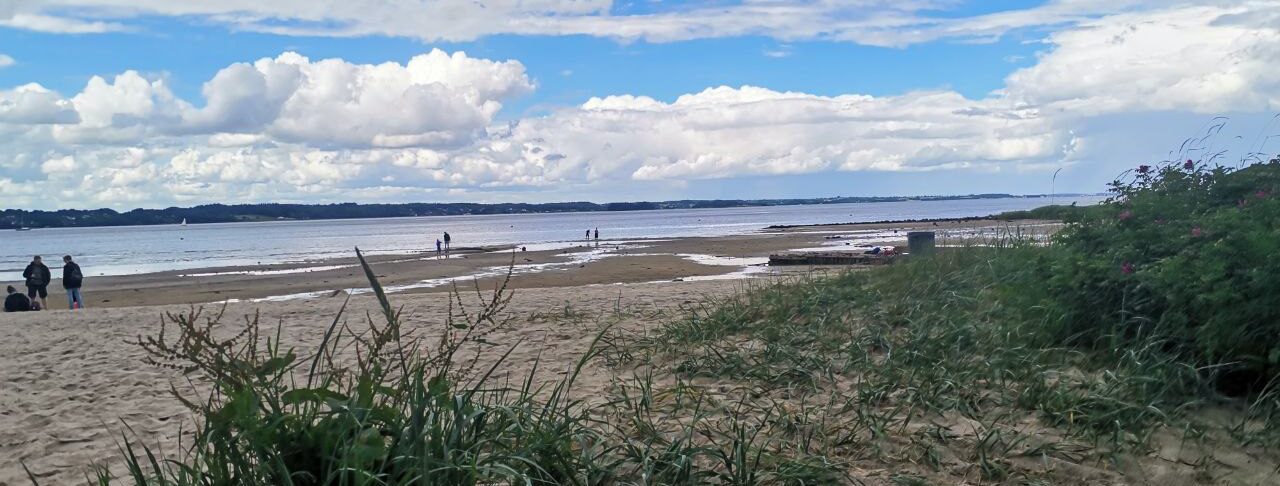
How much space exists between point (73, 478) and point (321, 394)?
246 centimetres

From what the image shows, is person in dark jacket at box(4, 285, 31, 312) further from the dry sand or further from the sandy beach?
the dry sand

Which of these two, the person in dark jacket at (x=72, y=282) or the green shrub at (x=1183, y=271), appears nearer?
the green shrub at (x=1183, y=271)

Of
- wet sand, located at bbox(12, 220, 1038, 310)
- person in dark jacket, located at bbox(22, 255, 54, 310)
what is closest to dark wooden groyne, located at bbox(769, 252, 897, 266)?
wet sand, located at bbox(12, 220, 1038, 310)

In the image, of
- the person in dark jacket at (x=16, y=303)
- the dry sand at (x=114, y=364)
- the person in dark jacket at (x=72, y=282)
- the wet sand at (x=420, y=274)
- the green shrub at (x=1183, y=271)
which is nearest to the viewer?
the green shrub at (x=1183, y=271)

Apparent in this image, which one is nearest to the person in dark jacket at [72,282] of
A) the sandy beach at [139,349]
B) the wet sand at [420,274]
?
the wet sand at [420,274]

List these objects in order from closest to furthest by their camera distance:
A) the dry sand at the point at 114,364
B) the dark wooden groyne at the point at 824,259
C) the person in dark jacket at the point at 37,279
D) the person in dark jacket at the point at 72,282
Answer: the dry sand at the point at 114,364 → the person in dark jacket at the point at 72,282 → the person in dark jacket at the point at 37,279 → the dark wooden groyne at the point at 824,259

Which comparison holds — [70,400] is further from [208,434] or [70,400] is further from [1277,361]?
[1277,361]

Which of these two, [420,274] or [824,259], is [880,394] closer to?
[824,259]

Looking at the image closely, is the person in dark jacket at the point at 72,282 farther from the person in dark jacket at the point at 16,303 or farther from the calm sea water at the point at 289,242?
the calm sea water at the point at 289,242

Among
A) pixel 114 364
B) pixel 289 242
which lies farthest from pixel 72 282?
pixel 289 242

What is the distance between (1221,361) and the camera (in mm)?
4883

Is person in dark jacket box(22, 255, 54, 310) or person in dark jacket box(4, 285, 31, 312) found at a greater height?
person in dark jacket box(22, 255, 54, 310)

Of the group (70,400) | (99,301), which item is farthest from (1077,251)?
(99,301)

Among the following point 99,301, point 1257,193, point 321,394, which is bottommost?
point 99,301
